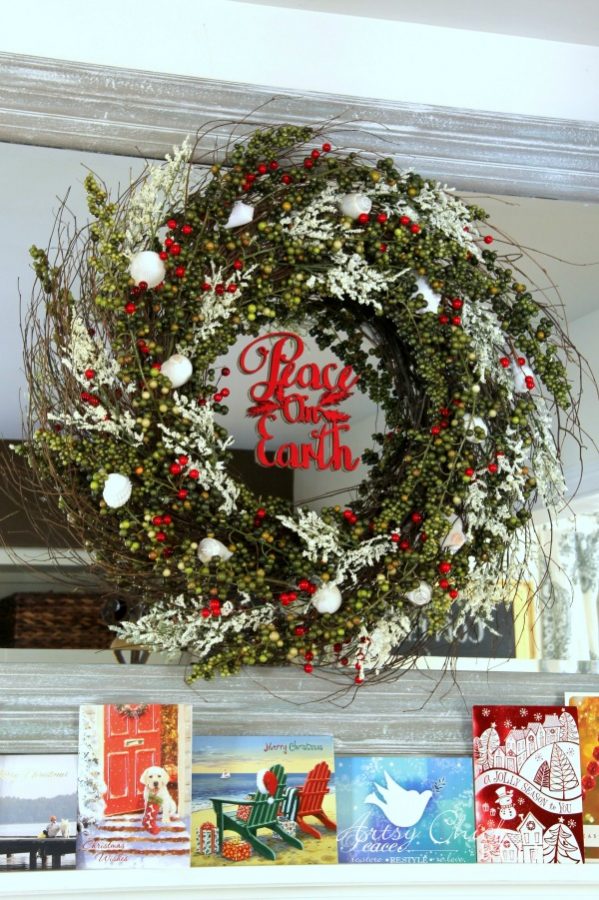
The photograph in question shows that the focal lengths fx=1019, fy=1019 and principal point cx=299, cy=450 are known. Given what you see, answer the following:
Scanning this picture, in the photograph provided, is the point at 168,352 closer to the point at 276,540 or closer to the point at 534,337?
the point at 276,540

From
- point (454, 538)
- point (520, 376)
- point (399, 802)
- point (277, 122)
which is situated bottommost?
point (399, 802)

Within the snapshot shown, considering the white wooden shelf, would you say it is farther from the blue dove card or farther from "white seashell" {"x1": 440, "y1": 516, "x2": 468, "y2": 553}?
"white seashell" {"x1": 440, "y1": 516, "x2": 468, "y2": 553}

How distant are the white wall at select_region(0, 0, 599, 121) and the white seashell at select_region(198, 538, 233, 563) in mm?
856

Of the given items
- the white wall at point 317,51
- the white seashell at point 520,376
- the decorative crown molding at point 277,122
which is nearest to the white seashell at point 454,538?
the white seashell at point 520,376

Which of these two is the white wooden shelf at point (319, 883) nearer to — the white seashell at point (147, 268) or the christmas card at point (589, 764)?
the christmas card at point (589, 764)

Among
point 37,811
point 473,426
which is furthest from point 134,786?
point 473,426

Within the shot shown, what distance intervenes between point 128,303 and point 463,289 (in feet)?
1.87

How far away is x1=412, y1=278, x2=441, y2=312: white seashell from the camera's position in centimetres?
172

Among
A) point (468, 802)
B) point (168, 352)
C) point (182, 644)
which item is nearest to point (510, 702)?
point (468, 802)

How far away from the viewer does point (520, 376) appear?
1763 millimetres

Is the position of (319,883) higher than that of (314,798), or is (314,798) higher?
(314,798)

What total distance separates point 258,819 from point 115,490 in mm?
618

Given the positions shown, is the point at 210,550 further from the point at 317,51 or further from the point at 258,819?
the point at 317,51

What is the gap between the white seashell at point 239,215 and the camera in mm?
1651
